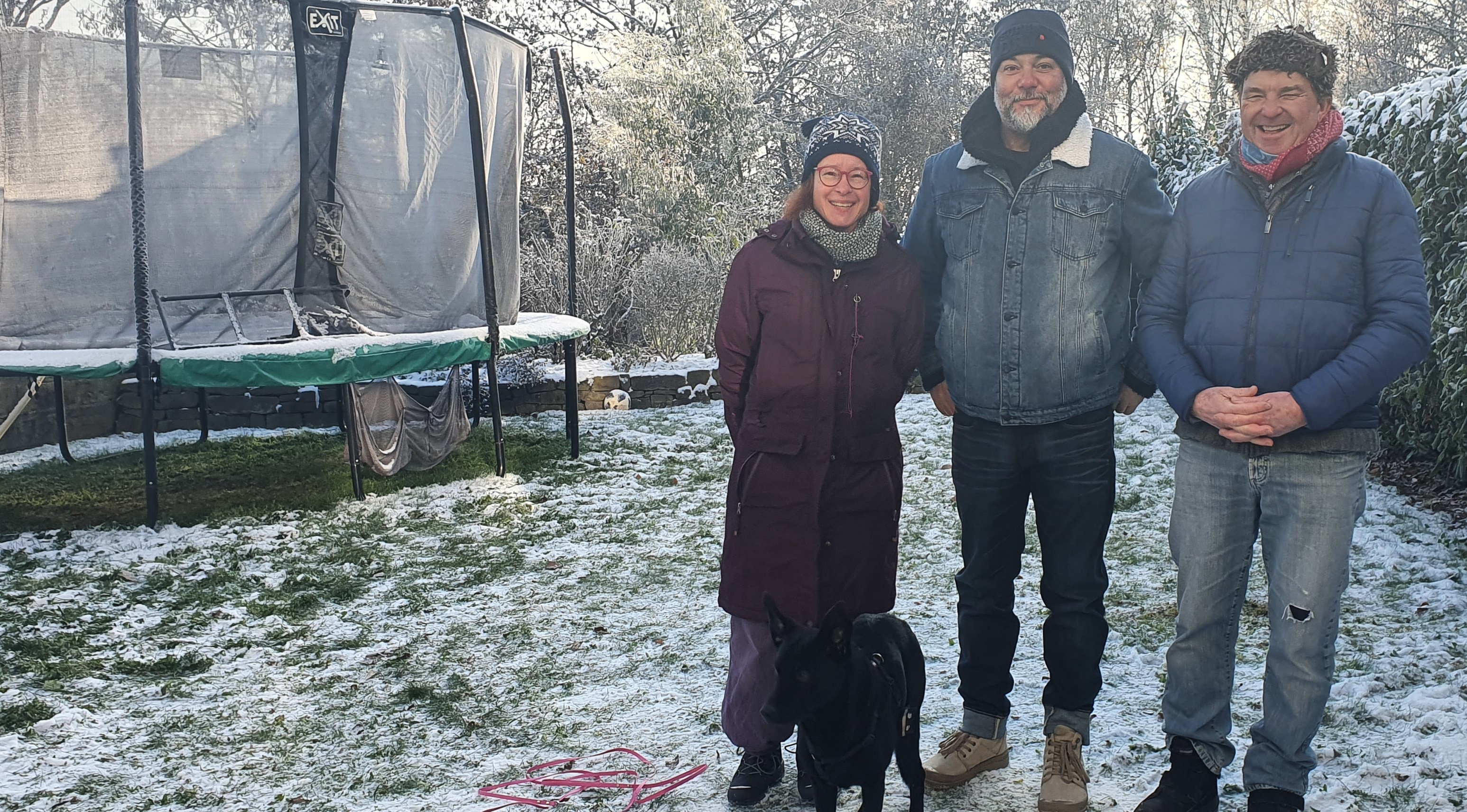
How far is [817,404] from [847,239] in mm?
441

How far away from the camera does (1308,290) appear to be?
7.33 ft

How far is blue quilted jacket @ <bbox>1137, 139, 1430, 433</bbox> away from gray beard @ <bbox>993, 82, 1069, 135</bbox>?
0.44 m

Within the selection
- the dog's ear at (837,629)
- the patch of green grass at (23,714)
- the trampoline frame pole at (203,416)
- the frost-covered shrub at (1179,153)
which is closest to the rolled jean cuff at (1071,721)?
the dog's ear at (837,629)

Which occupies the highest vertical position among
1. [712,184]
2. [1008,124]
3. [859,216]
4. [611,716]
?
[712,184]

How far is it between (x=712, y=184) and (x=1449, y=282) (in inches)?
353

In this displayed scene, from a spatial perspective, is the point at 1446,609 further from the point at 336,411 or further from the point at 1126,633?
the point at 336,411

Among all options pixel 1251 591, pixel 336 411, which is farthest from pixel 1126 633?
pixel 336 411

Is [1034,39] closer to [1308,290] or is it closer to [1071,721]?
[1308,290]

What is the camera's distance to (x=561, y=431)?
8312 mm

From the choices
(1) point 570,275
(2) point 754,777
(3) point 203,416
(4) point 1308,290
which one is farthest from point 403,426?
(4) point 1308,290

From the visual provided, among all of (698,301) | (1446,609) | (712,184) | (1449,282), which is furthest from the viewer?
(712,184)

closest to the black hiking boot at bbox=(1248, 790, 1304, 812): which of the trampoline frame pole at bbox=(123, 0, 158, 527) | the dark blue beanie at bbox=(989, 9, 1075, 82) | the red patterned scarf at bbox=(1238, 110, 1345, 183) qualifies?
the red patterned scarf at bbox=(1238, 110, 1345, 183)

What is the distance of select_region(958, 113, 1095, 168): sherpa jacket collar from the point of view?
250 cm

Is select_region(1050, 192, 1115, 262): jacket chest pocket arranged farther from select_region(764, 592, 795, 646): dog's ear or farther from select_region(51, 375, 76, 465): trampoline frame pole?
select_region(51, 375, 76, 465): trampoline frame pole
